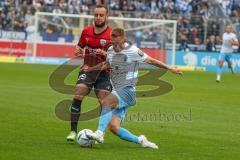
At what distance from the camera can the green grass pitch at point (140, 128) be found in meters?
10.9

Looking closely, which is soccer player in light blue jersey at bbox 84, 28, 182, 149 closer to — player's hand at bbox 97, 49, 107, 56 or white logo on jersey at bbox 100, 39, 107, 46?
player's hand at bbox 97, 49, 107, 56

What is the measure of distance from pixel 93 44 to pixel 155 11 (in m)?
38.9

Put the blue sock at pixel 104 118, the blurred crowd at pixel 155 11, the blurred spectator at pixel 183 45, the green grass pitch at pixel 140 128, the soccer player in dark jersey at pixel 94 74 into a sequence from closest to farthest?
the green grass pitch at pixel 140 128 < the blue sock at pixel 104 118 < the soccer player in dark jersey at pixel 94 74 < the blurred spectator at pixel 183 45 < the blurred crowd at pixel 155 11

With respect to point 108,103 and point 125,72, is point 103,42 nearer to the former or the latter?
point 125,72

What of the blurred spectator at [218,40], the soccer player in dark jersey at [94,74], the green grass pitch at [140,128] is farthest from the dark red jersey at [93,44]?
the blurred spectator at [218,40]

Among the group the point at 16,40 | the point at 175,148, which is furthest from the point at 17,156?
the point at 16,40

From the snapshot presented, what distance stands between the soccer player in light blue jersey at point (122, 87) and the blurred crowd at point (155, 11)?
3395 cm

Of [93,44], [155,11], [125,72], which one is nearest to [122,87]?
[125,72]

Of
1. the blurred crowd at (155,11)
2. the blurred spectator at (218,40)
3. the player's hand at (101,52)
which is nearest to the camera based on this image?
the player's hand at (101,52)

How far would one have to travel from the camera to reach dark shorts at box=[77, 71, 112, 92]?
Answer: 1254 cm

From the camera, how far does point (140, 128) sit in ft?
47.7

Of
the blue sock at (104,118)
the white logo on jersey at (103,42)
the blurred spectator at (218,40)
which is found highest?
the white logo on jersey at (103,42)

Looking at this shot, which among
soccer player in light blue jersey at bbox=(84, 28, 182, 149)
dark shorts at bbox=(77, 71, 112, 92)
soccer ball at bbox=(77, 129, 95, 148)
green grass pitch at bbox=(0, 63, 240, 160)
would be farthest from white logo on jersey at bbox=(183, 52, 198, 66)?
soccer ball at bbox=(77, 129, 95, 148)

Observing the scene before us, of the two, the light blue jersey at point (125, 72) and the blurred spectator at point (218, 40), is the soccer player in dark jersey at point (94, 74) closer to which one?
the light blue jersey at point (125, 72)
